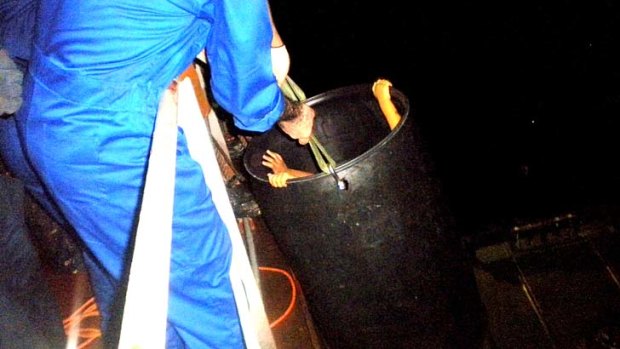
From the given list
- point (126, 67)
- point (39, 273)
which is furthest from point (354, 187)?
point (39, 273)

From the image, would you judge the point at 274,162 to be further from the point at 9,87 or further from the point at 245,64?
the point at 9,87

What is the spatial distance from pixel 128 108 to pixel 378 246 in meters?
0.84

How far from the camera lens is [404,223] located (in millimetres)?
1476

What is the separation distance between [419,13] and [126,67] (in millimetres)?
5910

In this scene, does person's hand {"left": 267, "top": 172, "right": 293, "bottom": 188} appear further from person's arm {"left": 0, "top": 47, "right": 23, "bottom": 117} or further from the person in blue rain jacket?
person's arm {"left": 0, "top": 47, "right": 23, "bottom": 117}

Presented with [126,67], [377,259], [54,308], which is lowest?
[54,308]

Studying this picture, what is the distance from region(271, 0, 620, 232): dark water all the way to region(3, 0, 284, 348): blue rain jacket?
167cm

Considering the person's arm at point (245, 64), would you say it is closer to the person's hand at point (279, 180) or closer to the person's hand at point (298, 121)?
the person's hand at point (298, 121)

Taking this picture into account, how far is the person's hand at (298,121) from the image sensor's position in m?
1.50

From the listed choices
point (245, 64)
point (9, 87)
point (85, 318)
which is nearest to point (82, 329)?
point (85, 318)

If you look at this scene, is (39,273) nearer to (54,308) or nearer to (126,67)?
(54,308)

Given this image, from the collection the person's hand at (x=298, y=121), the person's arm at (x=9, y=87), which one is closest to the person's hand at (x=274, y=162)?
the person's hand at (x=298, y=121)

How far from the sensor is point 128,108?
1.16 meters

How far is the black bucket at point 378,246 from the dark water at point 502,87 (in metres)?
1.25
